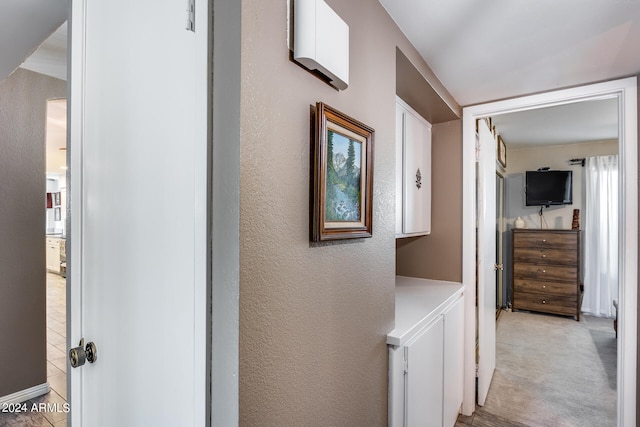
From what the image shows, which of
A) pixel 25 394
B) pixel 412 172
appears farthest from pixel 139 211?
pixel 25 394

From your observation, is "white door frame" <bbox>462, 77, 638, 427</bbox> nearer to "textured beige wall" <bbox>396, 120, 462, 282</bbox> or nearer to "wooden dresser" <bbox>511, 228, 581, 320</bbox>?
"textured beige wall" <bbox>396, 120, 462, 282</bbox>

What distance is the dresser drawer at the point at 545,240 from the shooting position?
4.50 meters


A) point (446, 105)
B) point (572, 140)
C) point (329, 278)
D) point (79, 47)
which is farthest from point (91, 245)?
point (572, 140)

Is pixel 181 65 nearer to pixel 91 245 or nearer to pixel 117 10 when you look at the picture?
pixel 117 10

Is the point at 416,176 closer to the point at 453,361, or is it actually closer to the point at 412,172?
the point at 412,172

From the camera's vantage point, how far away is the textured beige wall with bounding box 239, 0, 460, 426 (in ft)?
2.36

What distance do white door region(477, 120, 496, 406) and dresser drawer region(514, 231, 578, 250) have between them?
96.1 inches

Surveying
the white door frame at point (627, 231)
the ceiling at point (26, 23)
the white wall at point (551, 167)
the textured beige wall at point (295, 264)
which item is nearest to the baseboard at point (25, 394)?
the ceiling at point (26, 23)

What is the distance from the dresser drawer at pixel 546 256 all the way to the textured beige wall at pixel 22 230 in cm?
553

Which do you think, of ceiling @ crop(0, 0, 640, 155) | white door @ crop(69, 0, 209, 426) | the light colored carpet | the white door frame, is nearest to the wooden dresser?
the light colored carpet

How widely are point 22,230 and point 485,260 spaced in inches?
138

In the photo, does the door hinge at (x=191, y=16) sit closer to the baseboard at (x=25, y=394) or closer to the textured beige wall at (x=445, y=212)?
the textured beige wall at (x=445, y=212)

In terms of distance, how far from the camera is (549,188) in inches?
191

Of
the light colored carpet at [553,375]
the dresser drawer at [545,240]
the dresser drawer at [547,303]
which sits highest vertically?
the dresser drawer at [545,240]
